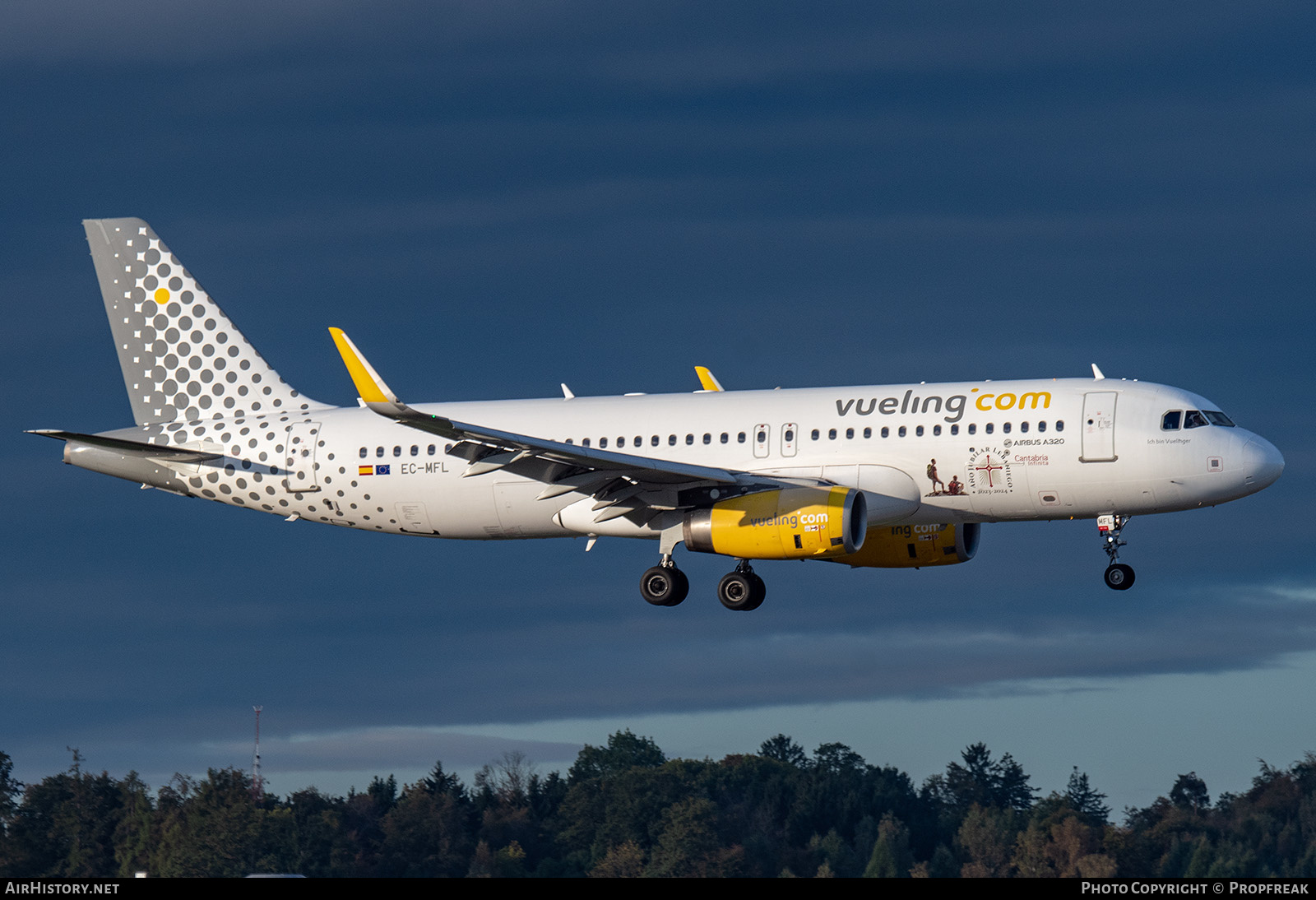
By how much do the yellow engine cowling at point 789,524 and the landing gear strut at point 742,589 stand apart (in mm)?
2738

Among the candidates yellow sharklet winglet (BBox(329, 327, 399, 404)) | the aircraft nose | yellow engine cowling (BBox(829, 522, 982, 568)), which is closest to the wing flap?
yellow sharklet winglet (BBox(329, 327, 399, 404))

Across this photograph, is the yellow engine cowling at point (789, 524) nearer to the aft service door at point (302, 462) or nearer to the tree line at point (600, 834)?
the aft service door at point (302, 462)

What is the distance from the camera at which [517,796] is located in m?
144

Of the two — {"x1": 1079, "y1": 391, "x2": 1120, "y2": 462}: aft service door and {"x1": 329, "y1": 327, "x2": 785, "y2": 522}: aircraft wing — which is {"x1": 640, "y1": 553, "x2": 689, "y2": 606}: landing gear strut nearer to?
{"x1": 329, "y1": 327, "x2": 785, "y2": 522}: aircraft wing

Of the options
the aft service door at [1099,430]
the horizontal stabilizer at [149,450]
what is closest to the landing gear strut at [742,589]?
the aft service door at [1099,430]

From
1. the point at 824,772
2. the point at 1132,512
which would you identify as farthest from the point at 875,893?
the point at 824,772

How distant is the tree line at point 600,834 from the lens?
388 ft

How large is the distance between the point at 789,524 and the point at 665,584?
232 inches

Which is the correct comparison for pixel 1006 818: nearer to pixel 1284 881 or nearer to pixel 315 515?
pixel 315 515

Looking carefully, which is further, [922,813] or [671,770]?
[922,813]

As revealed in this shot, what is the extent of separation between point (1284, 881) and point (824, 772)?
118173 millimetres

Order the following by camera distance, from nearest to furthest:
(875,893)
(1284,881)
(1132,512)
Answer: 1. (875,893)
2. (1284,881)
3. (1132,512)

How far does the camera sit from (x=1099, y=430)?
168ft

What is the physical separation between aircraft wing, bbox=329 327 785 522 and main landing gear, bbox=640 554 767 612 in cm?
208
